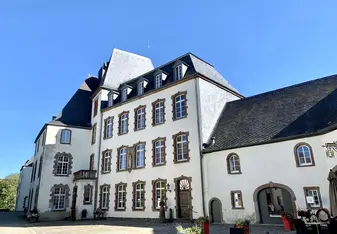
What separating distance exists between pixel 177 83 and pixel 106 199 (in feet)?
38.5

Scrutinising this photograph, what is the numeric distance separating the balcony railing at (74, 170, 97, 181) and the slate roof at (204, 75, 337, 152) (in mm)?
12302

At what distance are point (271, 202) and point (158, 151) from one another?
28.4ft

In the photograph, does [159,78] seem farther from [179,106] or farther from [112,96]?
[112,96]

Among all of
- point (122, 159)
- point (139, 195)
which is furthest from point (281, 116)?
point (122, 159)

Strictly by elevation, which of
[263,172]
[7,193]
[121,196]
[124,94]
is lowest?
[121,196]

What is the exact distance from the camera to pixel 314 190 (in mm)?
12180

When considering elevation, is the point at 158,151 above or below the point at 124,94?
below

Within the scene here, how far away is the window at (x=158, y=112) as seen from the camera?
19.8 m

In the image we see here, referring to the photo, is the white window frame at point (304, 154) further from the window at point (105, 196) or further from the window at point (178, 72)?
the window at point (105, 196)

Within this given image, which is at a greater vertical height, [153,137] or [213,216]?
[153,137]

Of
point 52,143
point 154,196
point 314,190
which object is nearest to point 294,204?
point 314,190

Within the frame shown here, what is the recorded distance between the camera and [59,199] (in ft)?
75.9

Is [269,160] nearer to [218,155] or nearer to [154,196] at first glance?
[218,155]

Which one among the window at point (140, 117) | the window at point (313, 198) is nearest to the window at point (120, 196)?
the window at point (140, 117)
